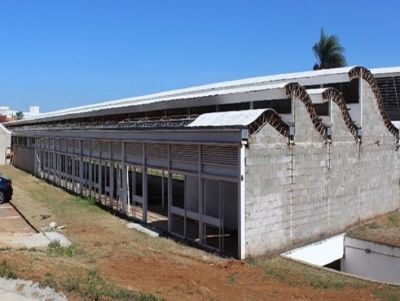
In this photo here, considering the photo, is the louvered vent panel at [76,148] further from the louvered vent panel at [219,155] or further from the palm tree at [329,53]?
the palm tree at [329,53]

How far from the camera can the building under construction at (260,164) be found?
551 inches

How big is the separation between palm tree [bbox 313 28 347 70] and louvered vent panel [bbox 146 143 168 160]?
43951mm

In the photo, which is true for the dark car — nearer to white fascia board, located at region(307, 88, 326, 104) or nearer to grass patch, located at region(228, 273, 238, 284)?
white fascia board, located at region(307, 88, 326, 104)

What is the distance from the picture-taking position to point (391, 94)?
27.4m

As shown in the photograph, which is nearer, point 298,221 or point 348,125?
point 298,221

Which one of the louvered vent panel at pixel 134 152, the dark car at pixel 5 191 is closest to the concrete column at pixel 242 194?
the louvered vent panel at pixel 134 152

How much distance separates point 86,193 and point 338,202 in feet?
46.0

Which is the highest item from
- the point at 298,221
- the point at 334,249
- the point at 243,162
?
the point at 243,162

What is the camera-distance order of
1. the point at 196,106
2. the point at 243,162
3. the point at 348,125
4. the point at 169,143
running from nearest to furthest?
the point at 243,162 → the point at 169,143 → the point at 348,125 → the point at 196,106

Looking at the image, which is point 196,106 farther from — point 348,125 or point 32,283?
point 32,283

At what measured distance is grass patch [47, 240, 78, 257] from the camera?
13.6 metres

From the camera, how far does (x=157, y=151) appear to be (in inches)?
699

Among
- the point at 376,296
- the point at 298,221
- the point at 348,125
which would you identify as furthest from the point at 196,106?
the point at 376,296

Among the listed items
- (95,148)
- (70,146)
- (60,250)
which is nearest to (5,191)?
(95,148)
